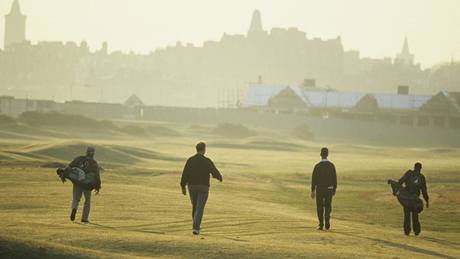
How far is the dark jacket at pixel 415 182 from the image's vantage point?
26.5 metres

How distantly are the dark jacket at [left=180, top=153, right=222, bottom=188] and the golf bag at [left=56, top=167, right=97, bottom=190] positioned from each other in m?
2.28

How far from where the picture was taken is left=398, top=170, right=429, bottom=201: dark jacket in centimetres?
2655

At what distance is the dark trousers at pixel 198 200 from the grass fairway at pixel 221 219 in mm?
513

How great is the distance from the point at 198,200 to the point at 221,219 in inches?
177

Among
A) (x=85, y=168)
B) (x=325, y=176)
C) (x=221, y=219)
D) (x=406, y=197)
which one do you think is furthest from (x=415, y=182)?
(x=85, y=168)

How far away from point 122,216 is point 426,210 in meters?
14.8

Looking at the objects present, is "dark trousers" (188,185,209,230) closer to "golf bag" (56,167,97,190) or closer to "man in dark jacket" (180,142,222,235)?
"man in dark jacket" (180,142,222,235)

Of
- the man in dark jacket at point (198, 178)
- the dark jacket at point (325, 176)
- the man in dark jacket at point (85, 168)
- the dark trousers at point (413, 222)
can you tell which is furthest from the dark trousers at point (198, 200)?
the dark trousers at point (413, 222)

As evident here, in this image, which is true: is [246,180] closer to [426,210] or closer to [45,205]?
[426,210]

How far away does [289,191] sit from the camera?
47375 millimetres

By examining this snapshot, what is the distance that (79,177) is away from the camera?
25.1 m

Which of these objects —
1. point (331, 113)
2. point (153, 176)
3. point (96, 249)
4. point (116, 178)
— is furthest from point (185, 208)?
point (331, 113)

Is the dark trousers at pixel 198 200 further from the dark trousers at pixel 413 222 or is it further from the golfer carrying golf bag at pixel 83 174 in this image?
the dark trousers at pixel 413 222

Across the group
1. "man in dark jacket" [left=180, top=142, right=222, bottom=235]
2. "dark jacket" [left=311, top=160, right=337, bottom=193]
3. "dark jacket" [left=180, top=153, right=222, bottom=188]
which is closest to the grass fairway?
"man in dark jacket" [left=180, top=142, right=222, bottom=235]
